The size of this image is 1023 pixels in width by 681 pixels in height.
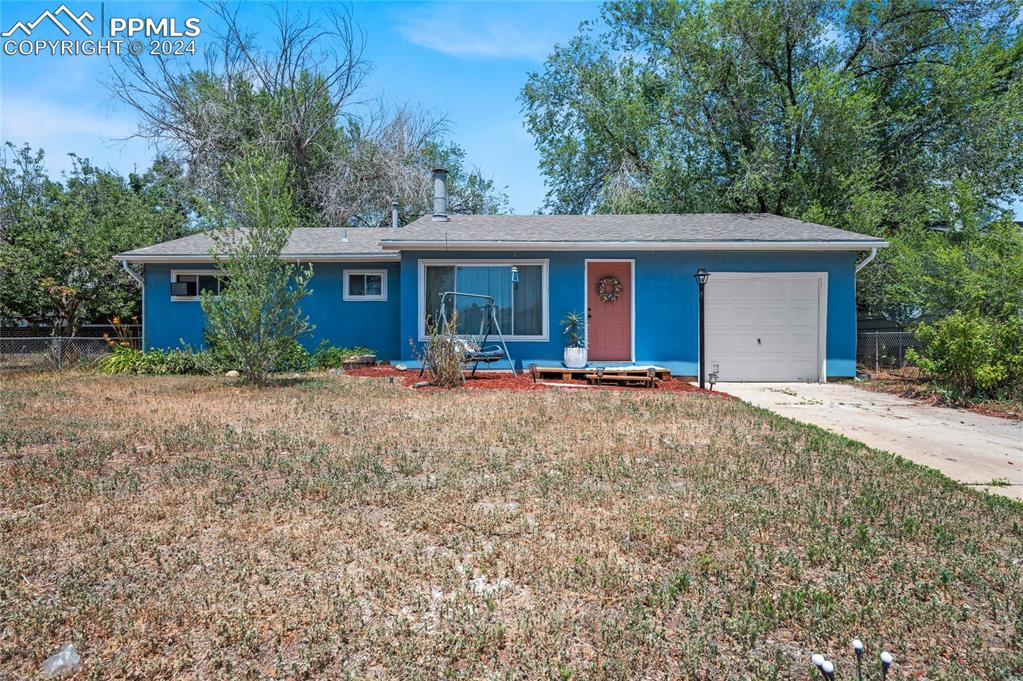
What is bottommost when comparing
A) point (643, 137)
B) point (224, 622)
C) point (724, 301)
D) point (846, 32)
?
point (224, 622)

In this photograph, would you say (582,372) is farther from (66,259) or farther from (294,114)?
(294,114)

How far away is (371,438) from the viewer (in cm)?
567

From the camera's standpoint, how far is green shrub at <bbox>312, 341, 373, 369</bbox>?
11906 mm

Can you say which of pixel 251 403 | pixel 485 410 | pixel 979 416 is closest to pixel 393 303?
pixel 251 403

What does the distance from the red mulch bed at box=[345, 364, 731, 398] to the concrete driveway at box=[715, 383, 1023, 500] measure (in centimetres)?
83

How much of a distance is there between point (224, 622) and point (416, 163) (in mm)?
22519

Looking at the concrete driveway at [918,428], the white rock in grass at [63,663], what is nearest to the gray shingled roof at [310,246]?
the concrete driveway at [918,428]

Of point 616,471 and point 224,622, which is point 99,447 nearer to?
point 224,622

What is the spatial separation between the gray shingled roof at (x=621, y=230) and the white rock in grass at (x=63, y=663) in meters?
8.81

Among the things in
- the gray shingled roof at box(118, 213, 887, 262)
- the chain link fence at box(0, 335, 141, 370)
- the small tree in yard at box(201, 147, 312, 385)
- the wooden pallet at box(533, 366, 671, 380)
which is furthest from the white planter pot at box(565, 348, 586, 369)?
the chain link fence at box(0, 335, 141, 370)

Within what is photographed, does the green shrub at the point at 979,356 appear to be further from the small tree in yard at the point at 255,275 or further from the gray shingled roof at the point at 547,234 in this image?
the small tree in yard at the point at 255,275

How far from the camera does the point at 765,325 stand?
1112 centimetres

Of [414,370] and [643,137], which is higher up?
[643,137]

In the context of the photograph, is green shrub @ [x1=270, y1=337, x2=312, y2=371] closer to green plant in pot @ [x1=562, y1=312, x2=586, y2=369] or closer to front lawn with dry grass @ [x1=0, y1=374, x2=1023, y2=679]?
front lawn with dry grass @ [x1=0, y1=374, x2=1023, y2=679]
